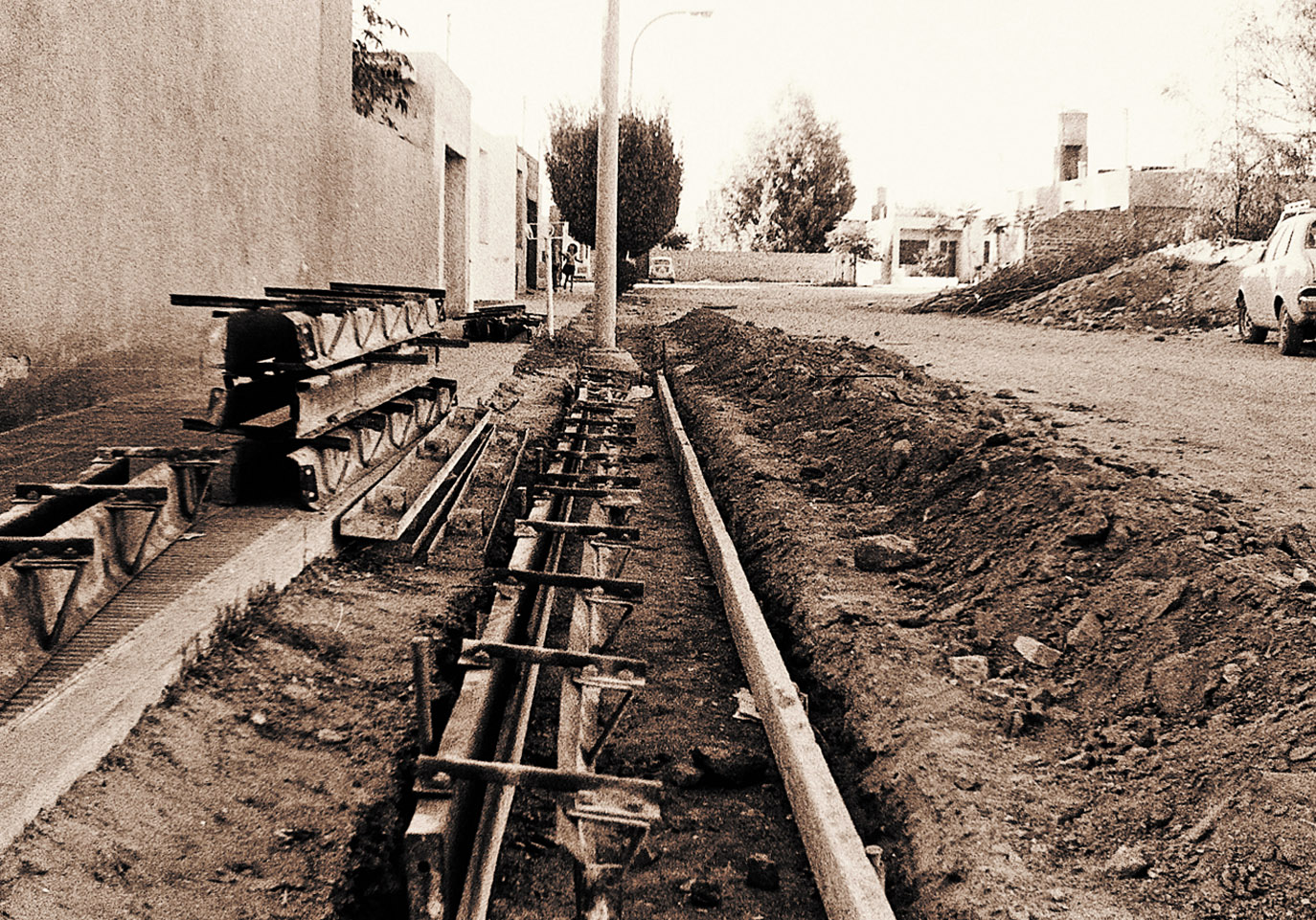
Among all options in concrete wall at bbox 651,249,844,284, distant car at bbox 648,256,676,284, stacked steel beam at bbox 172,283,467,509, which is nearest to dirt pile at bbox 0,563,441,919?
stacked steel beam at bbox 172,283,467,509

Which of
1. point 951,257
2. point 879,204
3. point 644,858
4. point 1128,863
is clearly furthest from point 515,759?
point 879,204

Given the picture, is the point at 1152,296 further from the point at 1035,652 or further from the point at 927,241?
the point at 927,241

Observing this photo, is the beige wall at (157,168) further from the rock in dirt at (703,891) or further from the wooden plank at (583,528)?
the rock in dirt at (703,891)

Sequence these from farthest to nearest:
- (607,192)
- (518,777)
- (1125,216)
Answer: (1125,216)
(607,192)
(518,777)

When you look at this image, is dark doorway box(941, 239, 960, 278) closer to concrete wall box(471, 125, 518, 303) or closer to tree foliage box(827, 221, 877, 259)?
tree foliage box(827, 221, 877, 259)

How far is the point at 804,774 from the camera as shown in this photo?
13.1ft

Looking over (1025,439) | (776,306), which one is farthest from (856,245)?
(1025,439)

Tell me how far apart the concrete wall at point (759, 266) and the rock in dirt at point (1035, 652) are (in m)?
58.0

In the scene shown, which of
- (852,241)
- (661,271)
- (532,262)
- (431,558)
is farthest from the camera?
(852,241)

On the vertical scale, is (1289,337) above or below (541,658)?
above

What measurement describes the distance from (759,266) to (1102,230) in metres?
33.0

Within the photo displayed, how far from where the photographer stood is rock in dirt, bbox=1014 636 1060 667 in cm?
495

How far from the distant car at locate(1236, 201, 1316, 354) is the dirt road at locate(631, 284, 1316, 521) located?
385 millimetres

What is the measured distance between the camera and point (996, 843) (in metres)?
3.76
